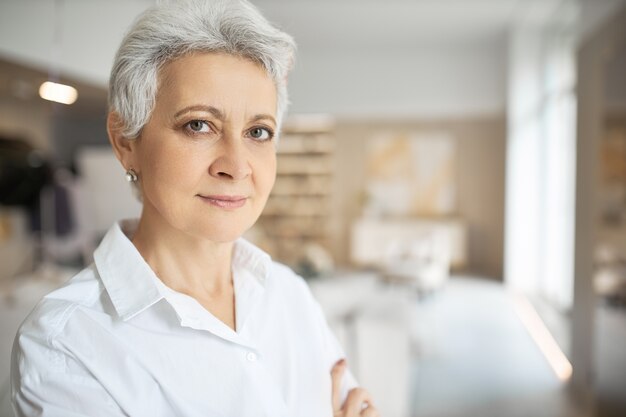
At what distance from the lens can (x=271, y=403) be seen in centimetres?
92

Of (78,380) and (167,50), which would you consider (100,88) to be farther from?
(78,380)

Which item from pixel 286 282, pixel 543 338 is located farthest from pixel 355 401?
pixel 543 338

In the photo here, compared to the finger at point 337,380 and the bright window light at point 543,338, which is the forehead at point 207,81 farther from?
the bright window light at point 543,338

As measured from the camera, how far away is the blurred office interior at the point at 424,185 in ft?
8.09

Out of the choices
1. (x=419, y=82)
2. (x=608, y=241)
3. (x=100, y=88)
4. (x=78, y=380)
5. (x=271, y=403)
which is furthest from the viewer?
(x=419, y=82)

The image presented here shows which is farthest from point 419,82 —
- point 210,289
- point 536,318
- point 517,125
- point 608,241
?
point 210,289

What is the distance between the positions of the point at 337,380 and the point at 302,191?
27.6 ft

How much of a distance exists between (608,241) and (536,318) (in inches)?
121

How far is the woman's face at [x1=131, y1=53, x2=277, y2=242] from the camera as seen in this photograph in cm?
82

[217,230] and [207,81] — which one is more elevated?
[207,81]

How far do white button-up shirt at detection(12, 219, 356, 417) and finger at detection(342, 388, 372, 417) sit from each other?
5 centimetres

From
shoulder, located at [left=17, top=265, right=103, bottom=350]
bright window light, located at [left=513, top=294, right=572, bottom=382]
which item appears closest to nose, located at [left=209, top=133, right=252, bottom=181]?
shoulder, located at [left=17, top=265, right=103, bottom=350]

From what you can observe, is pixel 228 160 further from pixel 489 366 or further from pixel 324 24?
pixel 324 24

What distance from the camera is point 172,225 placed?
2.95 feet
